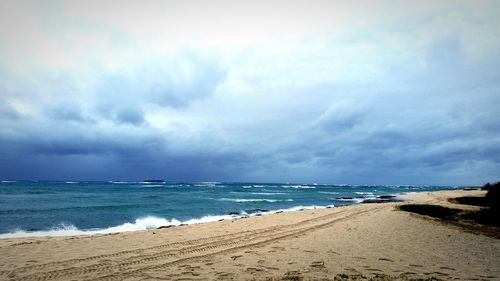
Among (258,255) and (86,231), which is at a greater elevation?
(258,255)

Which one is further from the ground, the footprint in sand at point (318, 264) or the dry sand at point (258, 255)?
the footprint in sand at point (318, 264)

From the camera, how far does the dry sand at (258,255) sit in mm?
7812

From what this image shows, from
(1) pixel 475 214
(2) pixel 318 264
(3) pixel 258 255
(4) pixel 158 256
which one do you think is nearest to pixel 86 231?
(4) pixel 158 256

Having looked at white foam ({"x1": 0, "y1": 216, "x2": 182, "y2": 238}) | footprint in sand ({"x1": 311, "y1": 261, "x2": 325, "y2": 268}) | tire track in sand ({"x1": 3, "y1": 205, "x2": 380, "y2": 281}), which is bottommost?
white foam ({"x1": 0, "y1": 216, "x2": 182, "y2": 238})

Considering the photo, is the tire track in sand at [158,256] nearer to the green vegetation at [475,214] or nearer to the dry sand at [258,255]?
the dry sand at [258,255]

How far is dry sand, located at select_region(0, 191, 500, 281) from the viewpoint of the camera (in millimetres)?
7812

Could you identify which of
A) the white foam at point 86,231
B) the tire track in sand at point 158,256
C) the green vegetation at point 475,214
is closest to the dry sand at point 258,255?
the tire track in sand at point 158,256

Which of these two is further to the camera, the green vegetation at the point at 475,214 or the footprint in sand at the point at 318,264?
the green vegetation at the point at 475,214

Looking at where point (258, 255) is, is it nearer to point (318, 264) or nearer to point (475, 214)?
point (318, 264)

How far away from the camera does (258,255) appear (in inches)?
374

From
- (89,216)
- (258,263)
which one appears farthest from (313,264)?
(89,216)

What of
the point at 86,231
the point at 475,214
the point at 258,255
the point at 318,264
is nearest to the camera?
the point at 318,264

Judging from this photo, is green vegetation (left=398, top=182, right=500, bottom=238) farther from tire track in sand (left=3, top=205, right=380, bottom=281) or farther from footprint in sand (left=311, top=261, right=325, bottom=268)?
footprint in sand (left=311, top=261, right=325, bottom=268)

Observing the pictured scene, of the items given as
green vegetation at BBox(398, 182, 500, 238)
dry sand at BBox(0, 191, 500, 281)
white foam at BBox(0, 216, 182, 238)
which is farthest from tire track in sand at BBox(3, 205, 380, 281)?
green vegetation at BBox(398, 182, 500, 238)
